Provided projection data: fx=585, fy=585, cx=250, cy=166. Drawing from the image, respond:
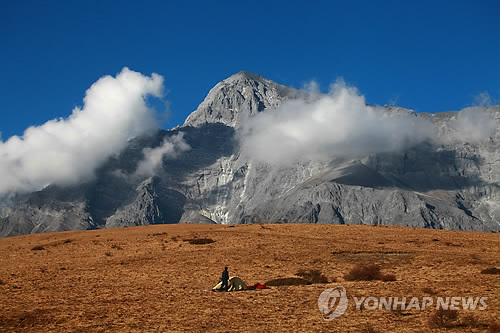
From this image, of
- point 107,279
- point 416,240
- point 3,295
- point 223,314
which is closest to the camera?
point 223,314

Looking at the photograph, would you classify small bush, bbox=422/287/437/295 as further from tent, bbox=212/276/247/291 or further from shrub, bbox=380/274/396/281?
tent, bbox=212/276/247/291

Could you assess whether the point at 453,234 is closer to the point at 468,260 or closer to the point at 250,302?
the point at 468,260

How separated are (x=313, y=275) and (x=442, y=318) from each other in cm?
1340

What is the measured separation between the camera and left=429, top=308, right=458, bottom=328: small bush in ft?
84.0

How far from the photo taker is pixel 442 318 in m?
25.9

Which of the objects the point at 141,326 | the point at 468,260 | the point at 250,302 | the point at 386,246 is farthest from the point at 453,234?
the point at 141,326

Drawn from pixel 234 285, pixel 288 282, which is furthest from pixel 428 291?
pixel 234 285

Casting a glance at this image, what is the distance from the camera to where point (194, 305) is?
3122 centimetres

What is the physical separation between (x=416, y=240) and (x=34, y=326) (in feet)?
137

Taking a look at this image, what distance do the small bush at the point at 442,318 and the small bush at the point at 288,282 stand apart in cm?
1158

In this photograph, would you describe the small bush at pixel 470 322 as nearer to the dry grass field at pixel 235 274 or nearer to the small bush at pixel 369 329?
the dry grass field at pixel 235 274

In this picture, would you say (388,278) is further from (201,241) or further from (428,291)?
(201,241)

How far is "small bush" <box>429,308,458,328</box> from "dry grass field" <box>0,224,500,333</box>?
0.22m

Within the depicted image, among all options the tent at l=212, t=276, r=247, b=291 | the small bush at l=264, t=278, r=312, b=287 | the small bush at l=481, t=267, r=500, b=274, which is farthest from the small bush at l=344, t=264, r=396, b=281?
the tent at l=212, t=276, r=247, b=291
